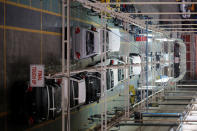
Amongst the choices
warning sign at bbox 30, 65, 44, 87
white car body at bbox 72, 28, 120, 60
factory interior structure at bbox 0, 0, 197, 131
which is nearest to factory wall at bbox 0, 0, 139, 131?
factory interior structure at bbox 0, 0, 197, 131

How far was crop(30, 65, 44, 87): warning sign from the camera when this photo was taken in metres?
7.17

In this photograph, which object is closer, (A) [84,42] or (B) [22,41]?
(B) [22,41]

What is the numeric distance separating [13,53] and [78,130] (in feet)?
12.2

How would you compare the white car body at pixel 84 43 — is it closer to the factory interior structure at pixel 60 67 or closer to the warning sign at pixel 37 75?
the factory interior structure at pixel 60 67

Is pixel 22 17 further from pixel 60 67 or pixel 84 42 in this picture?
pixel 60 67

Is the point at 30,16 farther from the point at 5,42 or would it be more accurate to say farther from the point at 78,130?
the point at 78,130

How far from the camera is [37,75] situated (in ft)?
23.8

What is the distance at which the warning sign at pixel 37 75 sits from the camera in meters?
7.17

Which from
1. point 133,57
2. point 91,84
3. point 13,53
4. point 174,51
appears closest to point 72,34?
point 91,84

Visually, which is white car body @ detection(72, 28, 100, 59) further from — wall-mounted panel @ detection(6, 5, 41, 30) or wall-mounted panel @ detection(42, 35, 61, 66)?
wall-mounted panel @ detection(6, 5, 41, 30)

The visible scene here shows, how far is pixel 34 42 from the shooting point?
9492mm

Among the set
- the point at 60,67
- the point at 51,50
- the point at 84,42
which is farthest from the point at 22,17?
the point at 60,67

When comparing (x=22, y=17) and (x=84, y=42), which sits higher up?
(x=22, y=17)

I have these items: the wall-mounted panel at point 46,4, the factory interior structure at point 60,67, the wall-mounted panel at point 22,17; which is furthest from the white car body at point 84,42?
the wall-mounted panel at point 22,17
